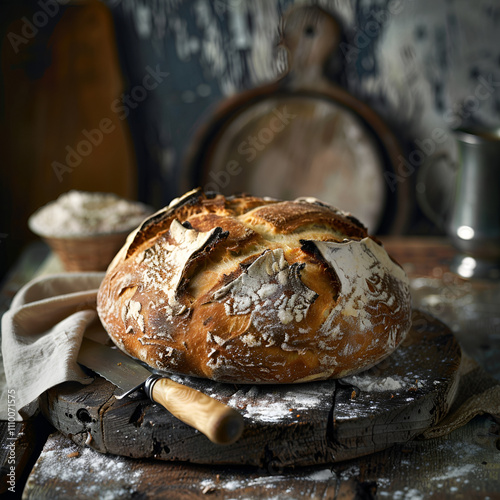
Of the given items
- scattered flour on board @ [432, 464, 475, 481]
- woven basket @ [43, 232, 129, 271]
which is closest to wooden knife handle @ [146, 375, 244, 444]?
scattered flour on board @ [432, 464, 475, 481]

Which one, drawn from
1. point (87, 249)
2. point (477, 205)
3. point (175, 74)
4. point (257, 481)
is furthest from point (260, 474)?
point (175, 74)

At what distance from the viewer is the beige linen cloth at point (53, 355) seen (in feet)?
3.91

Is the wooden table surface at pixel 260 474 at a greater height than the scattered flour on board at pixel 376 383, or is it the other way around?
the scattered flour on board at pixel 376 383

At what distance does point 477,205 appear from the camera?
6.52 feet

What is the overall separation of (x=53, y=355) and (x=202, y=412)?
0.45 metres

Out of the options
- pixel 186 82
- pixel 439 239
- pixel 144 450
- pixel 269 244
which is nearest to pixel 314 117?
pixel 186 82

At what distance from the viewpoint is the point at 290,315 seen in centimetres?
108

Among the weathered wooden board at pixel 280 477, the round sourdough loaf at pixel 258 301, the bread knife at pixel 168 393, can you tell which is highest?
the round sourdough loaf at pixel 258 301

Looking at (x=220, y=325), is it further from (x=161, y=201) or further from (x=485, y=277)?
(x=161, y=201)

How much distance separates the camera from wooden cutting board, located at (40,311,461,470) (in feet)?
3.41

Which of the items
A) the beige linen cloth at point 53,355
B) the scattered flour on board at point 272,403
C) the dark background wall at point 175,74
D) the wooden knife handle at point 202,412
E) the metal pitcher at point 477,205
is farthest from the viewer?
the dark background wall at point 175,74

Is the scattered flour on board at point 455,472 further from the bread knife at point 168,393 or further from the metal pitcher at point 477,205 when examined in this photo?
the metal pitcher at point 477,205

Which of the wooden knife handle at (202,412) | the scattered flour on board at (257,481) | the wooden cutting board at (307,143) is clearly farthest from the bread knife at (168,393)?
the wooden cutting board at (307,143)

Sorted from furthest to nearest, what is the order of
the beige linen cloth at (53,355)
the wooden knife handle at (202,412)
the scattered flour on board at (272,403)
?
the beige linen cloth at (53,355)
the scattered flour on board at (272,403)
the wooden knife handle at (202,412)
